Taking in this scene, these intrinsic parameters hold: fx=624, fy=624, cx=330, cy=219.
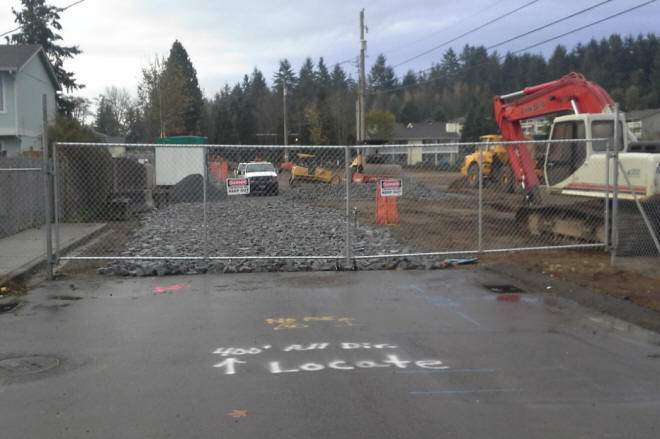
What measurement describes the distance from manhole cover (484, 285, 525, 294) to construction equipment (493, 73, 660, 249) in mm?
3067

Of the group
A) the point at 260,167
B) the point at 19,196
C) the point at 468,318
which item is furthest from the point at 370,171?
the point at 468,318

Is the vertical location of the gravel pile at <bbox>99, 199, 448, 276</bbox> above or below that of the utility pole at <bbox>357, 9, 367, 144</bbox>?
below

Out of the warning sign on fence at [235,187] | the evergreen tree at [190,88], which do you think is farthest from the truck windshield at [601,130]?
the evergreen tree at [190,88]

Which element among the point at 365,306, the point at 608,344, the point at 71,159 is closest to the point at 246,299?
the point at 365,306

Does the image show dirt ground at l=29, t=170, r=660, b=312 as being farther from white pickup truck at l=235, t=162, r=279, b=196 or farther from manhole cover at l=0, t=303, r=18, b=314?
white pickup truck at l=235, t=162, r=279, b=196

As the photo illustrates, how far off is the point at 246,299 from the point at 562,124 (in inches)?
355

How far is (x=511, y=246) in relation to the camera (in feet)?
44.2

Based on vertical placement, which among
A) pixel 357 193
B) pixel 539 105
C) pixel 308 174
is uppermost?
pixel 539 105

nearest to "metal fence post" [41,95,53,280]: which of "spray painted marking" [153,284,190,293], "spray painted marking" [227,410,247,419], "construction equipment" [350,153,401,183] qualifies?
"spray painted marking" [153,284,190,293]

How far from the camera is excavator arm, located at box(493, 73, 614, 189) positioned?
14930 mm

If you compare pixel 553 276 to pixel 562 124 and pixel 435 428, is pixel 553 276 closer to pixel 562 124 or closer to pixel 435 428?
→ pixel 562 124

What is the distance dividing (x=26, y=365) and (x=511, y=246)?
10199mm

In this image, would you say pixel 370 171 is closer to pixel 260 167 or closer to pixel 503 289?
pixel 260 167

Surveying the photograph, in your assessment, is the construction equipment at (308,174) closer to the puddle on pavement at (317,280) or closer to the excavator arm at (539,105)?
Answer: the excavator arm at (539,105)
